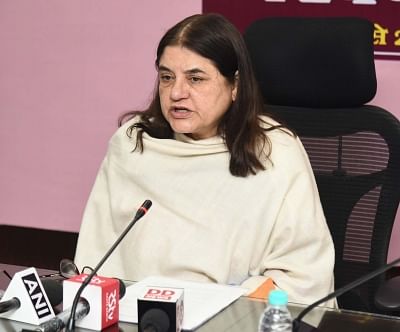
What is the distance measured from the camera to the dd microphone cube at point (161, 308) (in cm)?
150

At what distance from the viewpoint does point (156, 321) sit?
1.51 m

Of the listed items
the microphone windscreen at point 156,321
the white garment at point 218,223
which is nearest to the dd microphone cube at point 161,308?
the microphone windscreen at point 156,321

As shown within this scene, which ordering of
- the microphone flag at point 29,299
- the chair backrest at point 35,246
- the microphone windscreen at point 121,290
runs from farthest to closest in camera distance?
the chair backrest at point 35,246
the microphone windscreen at point 121,290
the microphone flag at point 29,299

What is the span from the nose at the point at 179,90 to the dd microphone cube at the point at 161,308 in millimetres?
763

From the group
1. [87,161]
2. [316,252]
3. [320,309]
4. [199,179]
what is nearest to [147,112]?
[199,179]

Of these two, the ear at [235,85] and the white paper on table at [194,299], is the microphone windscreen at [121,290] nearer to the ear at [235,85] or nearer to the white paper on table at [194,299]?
the white paper on table at [194,299]

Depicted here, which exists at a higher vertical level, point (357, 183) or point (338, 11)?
point (338, 11)

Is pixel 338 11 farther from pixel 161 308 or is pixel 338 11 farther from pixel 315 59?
pixel 161 308

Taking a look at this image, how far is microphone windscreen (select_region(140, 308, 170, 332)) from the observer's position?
4.95 feet

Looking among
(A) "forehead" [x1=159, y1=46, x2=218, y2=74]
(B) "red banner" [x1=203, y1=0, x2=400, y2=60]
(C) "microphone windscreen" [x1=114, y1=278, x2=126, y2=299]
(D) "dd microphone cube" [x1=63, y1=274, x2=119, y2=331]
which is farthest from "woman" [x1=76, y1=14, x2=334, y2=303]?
(B) "red banner" [x1=203, y1=0, x2=400, y2=60]

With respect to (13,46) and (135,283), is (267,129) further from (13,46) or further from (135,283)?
(13,46)

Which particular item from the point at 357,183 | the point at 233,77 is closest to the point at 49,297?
the point at 233,77

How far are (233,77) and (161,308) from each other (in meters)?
0.93

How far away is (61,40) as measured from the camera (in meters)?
3.63
